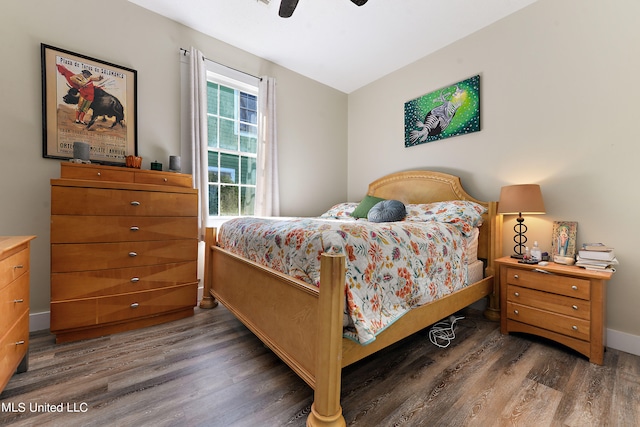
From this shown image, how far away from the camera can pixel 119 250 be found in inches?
77.4

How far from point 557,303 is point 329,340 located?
1.76m

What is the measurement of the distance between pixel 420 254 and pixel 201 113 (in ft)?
8.26

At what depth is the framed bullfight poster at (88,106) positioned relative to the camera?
6.85 ft

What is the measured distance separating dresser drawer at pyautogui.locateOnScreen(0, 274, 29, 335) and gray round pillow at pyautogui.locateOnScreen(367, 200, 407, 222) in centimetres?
233

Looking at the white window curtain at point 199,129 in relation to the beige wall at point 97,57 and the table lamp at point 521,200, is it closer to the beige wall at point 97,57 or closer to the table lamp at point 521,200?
the beige wall at point 97,57

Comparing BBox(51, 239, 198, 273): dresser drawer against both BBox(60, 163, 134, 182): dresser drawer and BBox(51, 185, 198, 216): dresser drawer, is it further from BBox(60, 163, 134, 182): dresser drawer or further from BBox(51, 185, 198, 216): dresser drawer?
BBox(60, 163, 134, 182): dresser drawer

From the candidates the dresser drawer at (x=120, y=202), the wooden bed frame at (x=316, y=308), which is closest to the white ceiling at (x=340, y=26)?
the wooden bed frame at (x=316, y=308)

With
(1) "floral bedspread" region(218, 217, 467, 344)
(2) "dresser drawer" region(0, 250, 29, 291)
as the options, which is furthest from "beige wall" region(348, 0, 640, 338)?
(2) "dresser drawer" region(0, 250, 29, 291)

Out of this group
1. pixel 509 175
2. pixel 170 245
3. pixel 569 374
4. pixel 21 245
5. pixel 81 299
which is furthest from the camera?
pixel 509 175

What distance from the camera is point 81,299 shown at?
1.83 meters

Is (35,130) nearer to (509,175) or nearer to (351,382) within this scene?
(351,382)

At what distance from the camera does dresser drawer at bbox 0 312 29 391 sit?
118 centimetres

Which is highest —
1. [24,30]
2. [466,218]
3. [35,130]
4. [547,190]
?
[24,30]

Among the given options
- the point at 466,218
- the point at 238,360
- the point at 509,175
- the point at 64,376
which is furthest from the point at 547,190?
the point at 64,376
